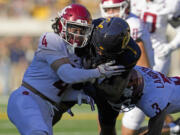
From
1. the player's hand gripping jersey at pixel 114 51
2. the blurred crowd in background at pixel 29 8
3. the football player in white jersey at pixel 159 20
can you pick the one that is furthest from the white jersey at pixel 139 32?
the blurred crowd in background at pixel 29 8

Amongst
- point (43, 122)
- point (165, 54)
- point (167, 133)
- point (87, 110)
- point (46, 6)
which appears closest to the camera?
point (43, 122)

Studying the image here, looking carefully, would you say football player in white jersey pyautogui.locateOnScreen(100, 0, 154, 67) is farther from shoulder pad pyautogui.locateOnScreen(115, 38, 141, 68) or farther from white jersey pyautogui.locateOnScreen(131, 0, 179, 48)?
shoulder pad pyautogui.locateOnScreen(115, 38, 141, 68)

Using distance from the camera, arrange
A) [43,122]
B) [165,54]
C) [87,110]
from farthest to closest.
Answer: [87,110]
[165,54]
[43,122]

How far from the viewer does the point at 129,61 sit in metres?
3.87

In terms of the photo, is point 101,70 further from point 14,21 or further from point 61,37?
point 14,21

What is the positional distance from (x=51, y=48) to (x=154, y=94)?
39.4 inches

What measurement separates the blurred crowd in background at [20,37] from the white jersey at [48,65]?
28.7 ft

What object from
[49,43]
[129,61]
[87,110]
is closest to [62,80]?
[49,43]

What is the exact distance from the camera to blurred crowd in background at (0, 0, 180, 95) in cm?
1284

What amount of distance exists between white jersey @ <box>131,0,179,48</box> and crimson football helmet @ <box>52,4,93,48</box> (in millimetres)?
2534

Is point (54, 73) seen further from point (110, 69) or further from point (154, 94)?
point (154, 94)

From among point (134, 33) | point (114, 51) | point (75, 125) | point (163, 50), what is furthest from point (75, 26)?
point (75, 125)

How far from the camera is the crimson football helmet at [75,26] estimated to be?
13.0 ft

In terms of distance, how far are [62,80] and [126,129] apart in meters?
1.63
